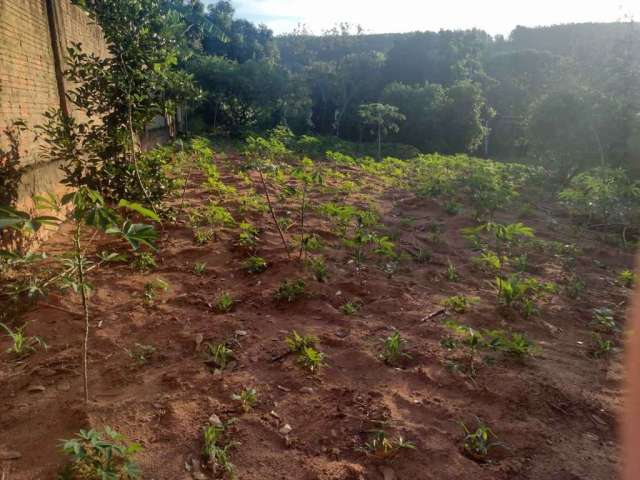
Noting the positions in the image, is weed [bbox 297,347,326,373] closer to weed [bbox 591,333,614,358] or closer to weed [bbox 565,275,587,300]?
weed [bbox 591,333,614,358]

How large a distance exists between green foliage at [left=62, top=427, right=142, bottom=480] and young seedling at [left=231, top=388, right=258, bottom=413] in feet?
1.77

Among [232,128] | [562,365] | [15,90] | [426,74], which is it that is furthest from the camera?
[426,74]

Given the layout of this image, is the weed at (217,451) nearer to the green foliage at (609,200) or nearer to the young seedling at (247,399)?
the young seedling at (247,399)

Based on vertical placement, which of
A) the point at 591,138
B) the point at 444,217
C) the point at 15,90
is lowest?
the point at 444,217

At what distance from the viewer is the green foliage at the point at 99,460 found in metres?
1.62

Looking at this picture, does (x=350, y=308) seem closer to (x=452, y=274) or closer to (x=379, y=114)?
(x=452, y=274)

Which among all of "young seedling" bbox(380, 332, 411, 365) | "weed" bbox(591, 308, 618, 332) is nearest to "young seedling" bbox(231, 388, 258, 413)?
"young seedling" bbox(380, 332, 411, 365)

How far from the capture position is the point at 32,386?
229cm

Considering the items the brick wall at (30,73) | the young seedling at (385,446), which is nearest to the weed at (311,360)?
the young seedling at (385,446)

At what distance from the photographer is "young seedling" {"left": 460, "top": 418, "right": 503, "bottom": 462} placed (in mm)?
2045

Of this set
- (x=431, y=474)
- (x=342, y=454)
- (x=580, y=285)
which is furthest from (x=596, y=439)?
(x=580, y=285)

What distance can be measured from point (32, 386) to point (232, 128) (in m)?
19.5

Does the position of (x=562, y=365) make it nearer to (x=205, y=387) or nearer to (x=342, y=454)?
(x=342, y=454)

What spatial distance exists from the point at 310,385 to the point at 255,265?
1.64m
